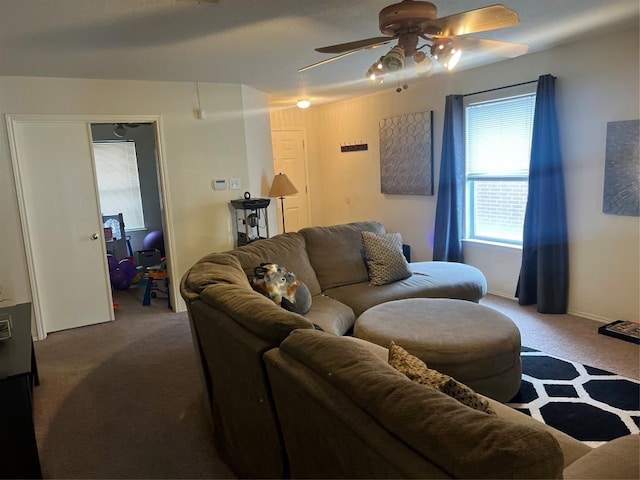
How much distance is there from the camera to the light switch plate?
4.93 m

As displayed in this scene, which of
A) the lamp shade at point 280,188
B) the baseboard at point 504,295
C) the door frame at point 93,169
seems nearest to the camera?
the door frame at point 93,169

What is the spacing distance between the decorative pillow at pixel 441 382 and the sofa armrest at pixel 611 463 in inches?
10.4

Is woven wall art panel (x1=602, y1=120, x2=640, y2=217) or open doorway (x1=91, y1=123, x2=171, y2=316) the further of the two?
open doorway (x1=91, y1=123, x2=171, y2=316)

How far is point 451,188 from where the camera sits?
5.08m

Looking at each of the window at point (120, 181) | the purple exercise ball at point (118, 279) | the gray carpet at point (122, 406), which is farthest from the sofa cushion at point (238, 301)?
the window at point (120, 181)

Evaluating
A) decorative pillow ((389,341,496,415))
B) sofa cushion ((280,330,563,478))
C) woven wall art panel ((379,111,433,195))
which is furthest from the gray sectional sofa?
woven wall art panel ((379,111,433,195))

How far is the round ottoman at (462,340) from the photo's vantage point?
2.43 meters

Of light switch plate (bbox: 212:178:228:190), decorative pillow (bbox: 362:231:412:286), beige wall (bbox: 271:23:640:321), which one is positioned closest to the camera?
beige wall (bbox: 271:23:640:321)

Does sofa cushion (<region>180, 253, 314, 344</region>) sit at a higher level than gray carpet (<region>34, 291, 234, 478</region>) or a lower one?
higher

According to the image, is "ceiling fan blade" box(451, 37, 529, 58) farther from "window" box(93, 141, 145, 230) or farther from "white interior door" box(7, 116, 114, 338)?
"window" box(93, 141, 145, 230)

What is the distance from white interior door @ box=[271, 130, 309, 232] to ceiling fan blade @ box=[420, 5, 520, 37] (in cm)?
481

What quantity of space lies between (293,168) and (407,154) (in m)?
2.07

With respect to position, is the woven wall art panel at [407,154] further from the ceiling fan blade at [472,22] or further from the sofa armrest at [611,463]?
the sofa armrest at [611,463]

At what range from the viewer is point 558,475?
0.93m
